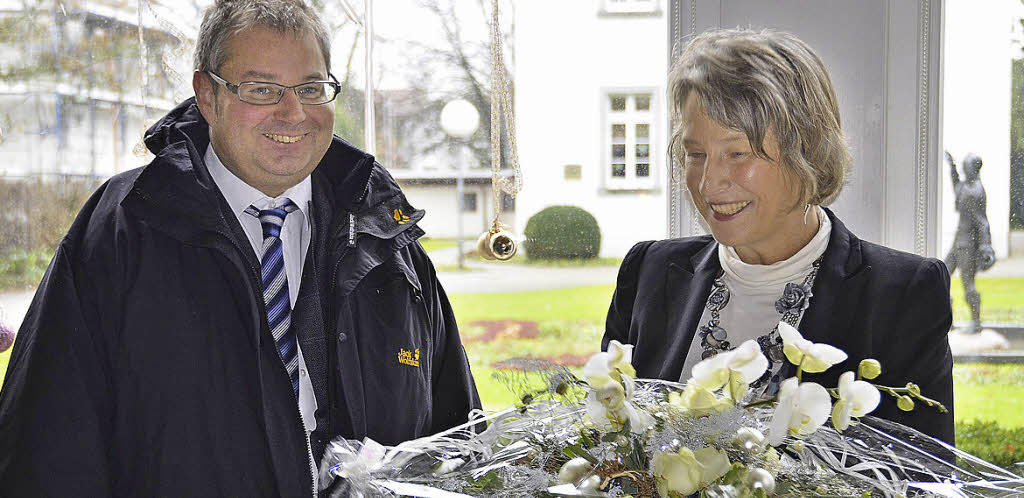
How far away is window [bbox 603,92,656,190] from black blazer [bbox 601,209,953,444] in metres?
0.64

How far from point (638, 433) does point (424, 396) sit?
1.00m

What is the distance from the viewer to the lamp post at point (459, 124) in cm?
223

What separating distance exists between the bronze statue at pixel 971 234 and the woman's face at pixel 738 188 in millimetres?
807

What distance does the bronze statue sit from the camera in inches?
82.1

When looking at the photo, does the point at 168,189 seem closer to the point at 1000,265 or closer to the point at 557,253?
the point at 557,253

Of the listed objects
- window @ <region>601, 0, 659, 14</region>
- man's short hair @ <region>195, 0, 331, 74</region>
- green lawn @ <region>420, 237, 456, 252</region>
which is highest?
window @ <region>601, 0, 659, 14</region>

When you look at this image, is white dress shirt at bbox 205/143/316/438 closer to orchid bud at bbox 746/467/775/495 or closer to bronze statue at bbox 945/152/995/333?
orchid bud at bbox 746/467/775/495

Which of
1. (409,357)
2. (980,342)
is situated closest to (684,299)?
(409,357)

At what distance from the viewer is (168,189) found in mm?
1553

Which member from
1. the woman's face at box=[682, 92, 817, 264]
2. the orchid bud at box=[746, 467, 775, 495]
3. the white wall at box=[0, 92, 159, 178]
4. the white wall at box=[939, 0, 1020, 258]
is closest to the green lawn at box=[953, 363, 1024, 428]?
the white wall at box=[939, 0, 1020, 258]

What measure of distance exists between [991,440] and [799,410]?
165 cm

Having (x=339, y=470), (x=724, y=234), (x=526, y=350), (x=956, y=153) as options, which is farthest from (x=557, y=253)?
(x=339, y=470)

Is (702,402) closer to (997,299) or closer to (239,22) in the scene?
(239,22)

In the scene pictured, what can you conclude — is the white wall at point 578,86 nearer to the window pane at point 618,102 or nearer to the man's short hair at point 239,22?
the window pane at point 618,102
